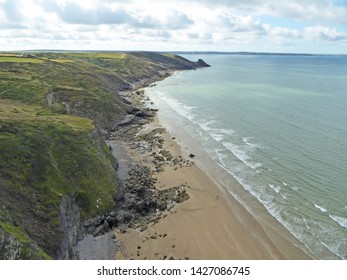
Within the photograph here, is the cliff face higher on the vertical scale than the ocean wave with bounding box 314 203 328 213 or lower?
higher

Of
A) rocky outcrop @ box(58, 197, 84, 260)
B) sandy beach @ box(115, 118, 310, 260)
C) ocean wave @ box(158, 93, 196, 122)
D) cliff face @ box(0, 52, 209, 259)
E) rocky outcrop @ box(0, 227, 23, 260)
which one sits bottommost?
ocean wave @ box(158, 93, 196, 122)

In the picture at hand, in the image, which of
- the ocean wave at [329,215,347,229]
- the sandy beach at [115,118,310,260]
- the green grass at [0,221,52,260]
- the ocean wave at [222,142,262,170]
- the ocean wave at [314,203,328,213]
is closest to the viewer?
the green grass at [0,221,52,260]

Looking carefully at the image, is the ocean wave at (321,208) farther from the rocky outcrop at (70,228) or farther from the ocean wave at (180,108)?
the ocean wave at (180,108)

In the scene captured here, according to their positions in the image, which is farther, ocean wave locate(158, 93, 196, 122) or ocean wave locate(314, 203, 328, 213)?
ocean wave locate(158, 93, 196, 122)

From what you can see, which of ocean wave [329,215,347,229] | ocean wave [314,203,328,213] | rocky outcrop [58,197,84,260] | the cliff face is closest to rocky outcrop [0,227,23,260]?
the cliff face

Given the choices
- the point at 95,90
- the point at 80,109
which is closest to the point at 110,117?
the point at 80,109

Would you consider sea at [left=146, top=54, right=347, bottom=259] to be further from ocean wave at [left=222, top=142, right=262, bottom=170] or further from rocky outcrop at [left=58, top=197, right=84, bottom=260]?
rocky outcrop at [left=58, top=197, right=84, bottom=260]
